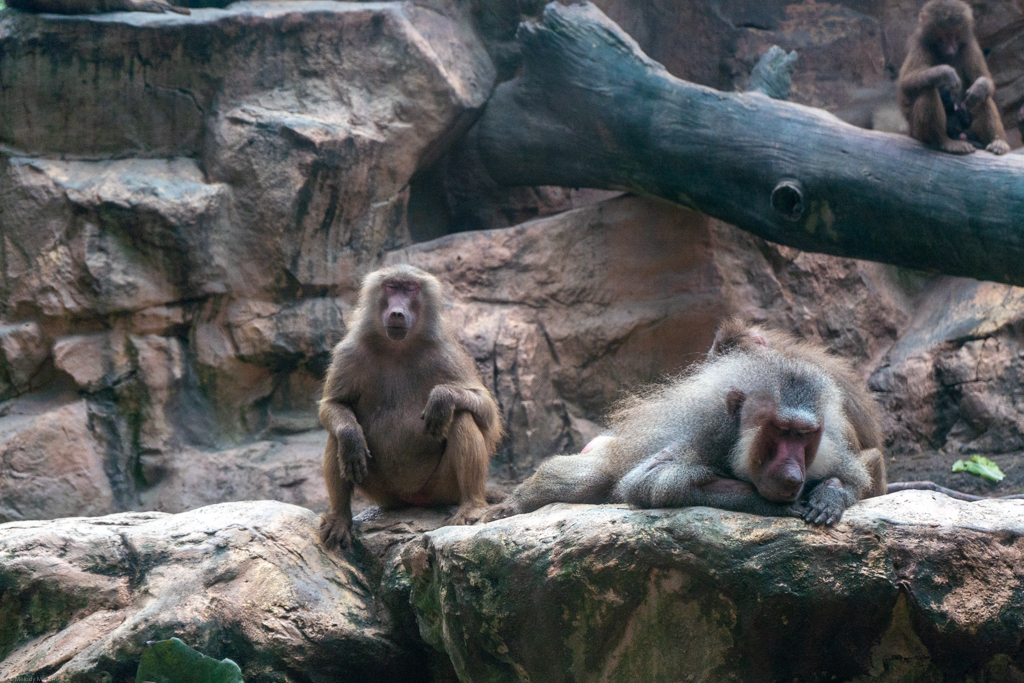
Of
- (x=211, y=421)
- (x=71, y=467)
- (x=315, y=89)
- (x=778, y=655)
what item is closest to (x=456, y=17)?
(x=315, y=89)

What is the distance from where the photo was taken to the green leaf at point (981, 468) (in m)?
6.07

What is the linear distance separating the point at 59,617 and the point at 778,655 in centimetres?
323

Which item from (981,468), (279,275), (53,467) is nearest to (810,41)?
(981,468)

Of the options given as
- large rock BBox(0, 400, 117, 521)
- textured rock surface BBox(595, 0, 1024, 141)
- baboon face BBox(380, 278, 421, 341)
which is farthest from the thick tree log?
large rock BBox(0, 400, 117, 521)

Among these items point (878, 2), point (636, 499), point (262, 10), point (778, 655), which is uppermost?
point (878, 2)

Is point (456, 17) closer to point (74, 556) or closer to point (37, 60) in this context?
point (37, 60)

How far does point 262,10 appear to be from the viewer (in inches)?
271

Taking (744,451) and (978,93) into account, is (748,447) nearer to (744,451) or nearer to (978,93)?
(744,451)

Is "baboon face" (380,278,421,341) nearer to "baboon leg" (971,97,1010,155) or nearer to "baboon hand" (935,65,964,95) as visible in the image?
"baboon hand" (935,65,964,95)

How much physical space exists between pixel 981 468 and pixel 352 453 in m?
4.18

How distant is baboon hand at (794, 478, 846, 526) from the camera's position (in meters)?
2.96

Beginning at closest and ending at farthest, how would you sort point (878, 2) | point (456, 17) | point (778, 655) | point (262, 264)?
point (778, 655)
point (262, 264)
point (456, 17)
point (878, 2)

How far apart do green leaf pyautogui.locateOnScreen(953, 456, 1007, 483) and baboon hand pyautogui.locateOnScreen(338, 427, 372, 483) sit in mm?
4049

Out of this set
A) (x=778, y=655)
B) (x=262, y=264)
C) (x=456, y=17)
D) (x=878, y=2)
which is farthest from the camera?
(x=878, y=2)
